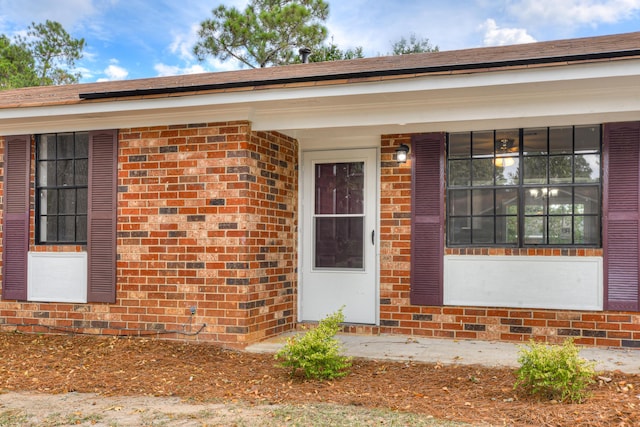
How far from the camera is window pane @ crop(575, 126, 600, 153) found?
6.34 m

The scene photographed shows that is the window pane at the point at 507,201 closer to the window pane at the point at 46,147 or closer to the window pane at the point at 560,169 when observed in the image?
the window pane at the point at 560,169

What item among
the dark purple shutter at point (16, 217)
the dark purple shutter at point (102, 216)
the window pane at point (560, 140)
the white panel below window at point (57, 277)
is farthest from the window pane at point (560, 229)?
the dark purple shutter at point (16, 217)

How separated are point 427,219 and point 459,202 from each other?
400mm

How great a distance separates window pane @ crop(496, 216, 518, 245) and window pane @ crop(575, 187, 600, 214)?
2.12ft

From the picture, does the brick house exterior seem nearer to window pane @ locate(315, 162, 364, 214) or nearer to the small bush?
window pane @ locate(315, 162, 364, 214)

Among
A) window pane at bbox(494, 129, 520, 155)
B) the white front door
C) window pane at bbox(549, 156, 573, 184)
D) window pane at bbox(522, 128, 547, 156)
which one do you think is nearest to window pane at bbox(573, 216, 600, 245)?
window pane at bbox(549, 156, 573, 184)

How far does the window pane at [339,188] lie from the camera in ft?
23.9

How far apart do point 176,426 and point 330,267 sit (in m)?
3.63

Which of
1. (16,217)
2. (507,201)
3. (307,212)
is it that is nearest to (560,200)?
(507,201)

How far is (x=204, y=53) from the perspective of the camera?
21188 mm

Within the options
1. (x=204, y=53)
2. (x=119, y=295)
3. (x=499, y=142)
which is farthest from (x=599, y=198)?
(x=204, y=53)

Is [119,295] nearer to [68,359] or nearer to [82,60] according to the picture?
[68,359]

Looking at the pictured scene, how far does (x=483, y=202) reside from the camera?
668 cm

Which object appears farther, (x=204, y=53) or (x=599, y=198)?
(x=204, y=53)
